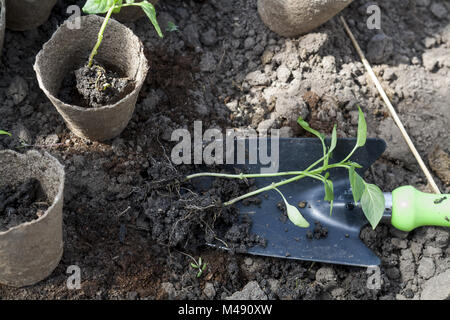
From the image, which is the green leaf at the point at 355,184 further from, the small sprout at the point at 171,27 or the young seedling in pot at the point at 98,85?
the small sprout at the point at 171,27

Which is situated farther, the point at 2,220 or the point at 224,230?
the point at 224,230

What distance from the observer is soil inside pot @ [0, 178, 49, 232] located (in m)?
1.53

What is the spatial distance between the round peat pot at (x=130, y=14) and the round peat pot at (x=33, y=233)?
685 millimetres

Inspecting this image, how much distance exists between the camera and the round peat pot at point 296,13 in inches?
75.0

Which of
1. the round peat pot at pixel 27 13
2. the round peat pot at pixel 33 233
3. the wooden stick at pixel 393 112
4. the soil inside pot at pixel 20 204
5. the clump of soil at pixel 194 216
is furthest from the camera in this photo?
the wooden stick at pixel 393 112

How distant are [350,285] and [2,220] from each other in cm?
109

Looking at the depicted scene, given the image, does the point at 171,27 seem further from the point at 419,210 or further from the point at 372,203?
the point at 419,210

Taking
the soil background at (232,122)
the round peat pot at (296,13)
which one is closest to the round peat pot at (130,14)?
the soil background at (232,122)

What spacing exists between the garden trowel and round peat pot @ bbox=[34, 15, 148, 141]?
48cm

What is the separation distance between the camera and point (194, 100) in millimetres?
1927

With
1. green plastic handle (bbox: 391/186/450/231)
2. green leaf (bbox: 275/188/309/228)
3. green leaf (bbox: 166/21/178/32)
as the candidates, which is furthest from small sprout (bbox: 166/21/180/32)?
green plastic handle (bbox: 391/186/450/231)

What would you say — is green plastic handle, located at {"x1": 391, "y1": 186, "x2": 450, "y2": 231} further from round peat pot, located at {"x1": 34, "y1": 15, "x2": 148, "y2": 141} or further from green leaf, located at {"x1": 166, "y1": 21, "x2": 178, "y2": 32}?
green leaf, located at {"x1": 166, "y1": 21, "x2": 178, "y2": 32}
